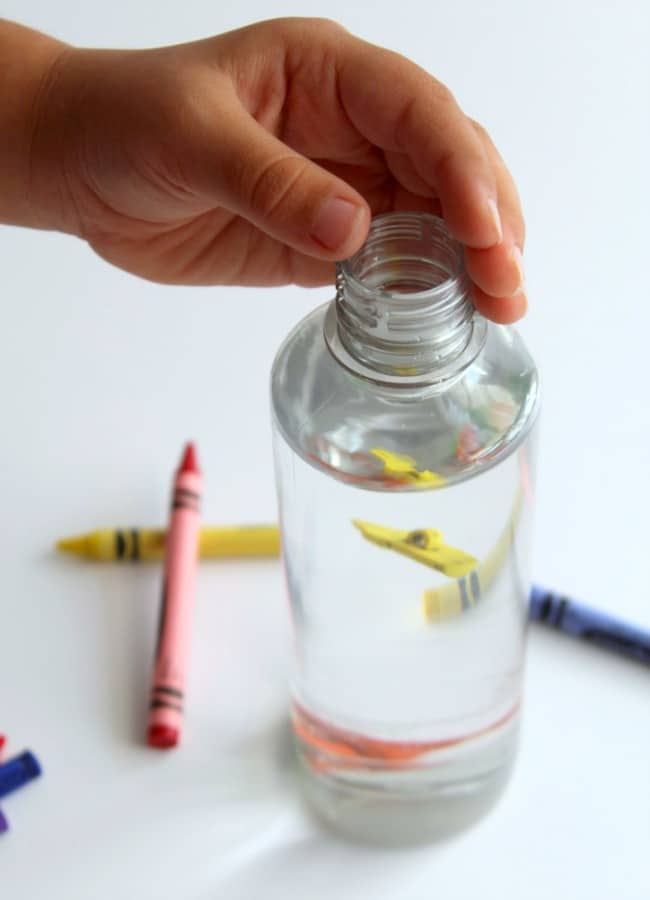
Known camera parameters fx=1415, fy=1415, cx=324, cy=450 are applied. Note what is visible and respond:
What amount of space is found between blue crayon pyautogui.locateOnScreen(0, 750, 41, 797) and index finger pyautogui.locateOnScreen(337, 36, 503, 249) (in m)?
0.34

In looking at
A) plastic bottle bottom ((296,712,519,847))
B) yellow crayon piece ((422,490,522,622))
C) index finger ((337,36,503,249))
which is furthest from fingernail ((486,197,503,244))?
plastic bottle bottom ((296,712,519,847))

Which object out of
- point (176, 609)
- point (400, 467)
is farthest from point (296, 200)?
point (176, 609)

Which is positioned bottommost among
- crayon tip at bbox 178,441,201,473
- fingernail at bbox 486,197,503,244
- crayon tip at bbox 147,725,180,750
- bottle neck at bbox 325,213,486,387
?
crayon tip at bbox 147,725,180,750

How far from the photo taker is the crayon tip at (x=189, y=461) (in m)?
0.80

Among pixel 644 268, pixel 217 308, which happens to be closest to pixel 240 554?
pixel 217 308

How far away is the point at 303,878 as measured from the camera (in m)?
0.67

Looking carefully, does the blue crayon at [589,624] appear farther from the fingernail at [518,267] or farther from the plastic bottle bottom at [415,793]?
the fingernail at [518,267]

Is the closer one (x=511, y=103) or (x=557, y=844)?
(x=557, y=844)

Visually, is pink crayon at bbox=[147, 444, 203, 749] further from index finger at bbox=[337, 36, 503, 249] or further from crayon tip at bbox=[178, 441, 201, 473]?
index finger at bbox=[337, 36, 503, 249]

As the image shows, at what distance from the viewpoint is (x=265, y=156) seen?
55cm

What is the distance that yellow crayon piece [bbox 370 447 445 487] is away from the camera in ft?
1.93

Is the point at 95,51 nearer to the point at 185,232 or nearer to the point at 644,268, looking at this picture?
the point at 185,232

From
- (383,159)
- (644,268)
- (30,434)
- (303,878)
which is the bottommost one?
(303,878)

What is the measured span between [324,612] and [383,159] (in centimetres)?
22
